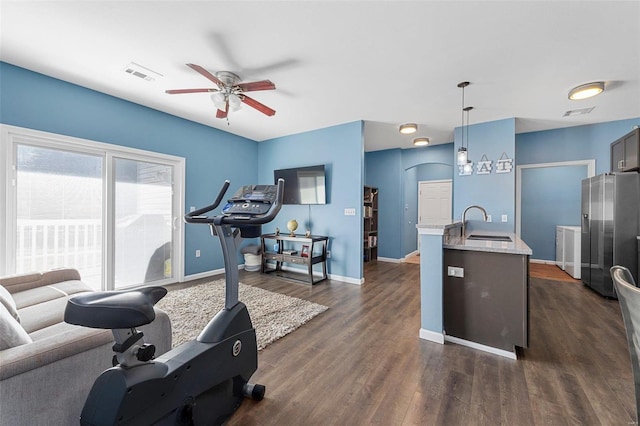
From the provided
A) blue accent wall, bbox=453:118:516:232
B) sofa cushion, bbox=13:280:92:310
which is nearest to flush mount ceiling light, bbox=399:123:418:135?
blue accent wall, bbox=453:118:516:232

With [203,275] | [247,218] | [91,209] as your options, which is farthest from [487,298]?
[91,209]

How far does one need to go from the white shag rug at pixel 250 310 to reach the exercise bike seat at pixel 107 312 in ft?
4.82

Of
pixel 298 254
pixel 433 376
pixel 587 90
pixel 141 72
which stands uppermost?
pixel 141 72

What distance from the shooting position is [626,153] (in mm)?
3527

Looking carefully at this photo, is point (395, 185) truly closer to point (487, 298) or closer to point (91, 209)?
point (487, 298)

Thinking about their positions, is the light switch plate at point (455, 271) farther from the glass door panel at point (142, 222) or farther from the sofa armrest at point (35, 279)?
the glass door panel at point (142, 222)

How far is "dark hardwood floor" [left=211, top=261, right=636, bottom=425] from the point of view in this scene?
144 cm

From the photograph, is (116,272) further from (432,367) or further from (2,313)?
(432,367)

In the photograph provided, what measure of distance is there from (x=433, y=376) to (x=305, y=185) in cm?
342

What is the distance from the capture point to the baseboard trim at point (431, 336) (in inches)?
87.6

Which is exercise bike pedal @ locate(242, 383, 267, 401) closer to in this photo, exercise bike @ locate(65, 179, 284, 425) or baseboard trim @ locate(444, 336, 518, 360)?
exercise bike @ locate(65, 179, 284, 425)

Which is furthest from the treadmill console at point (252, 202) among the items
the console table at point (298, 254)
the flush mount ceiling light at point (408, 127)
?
the flush mount ceiling light at point (408, 127)

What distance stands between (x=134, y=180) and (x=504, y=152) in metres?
5.58

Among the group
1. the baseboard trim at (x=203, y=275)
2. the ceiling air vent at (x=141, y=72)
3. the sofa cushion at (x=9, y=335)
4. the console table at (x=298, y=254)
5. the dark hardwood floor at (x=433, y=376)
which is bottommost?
the dark hardwood floor at (x=433, y=376)
